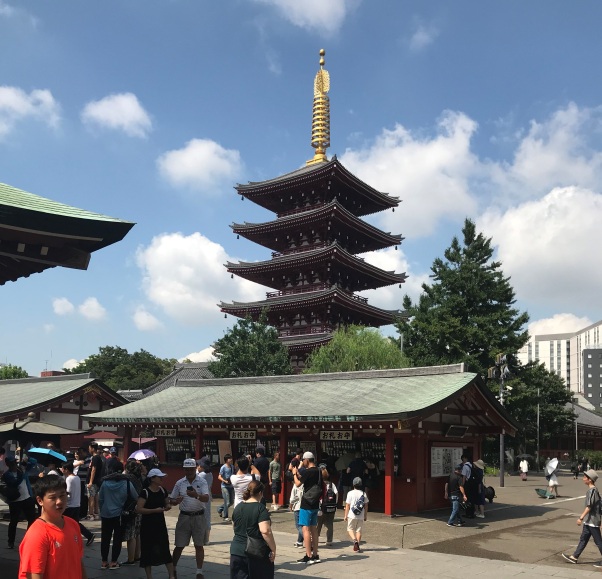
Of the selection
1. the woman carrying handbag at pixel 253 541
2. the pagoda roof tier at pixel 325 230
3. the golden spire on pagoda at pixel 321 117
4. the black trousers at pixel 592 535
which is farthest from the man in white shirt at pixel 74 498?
the golden spire on pagoda at pixel 321 117

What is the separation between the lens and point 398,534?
15070 millimetres

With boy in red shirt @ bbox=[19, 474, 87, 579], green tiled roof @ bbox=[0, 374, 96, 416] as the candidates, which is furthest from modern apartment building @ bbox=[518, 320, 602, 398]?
boy in red shirt @ bbox=[19, 474, 87, 579]

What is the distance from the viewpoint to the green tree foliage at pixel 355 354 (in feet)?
139

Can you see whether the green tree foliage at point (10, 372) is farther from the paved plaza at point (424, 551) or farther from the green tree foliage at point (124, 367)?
the paved plaza at point (424, 551)

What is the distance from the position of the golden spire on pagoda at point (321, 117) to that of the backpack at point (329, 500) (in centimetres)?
4366

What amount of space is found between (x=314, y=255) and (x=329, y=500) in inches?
1331

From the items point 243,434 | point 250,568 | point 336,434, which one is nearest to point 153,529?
Answer: point 250,568

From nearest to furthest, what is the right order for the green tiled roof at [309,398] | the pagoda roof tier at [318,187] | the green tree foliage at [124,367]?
the green tiled roof at [309,398]
the pagoda roof tier at [318,187]
the green tree foliage at [124,367]

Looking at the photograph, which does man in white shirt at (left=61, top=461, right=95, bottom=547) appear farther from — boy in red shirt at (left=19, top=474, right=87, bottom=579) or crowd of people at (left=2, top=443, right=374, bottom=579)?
boy in red shirt at (left=19, top=474, right=87, bottom=579)

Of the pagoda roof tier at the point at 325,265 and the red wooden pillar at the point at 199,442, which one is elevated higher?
the pagoda roof tier at the point at 325,265

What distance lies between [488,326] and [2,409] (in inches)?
1232

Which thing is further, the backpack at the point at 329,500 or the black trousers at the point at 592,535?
the backpack at the point at 329,500

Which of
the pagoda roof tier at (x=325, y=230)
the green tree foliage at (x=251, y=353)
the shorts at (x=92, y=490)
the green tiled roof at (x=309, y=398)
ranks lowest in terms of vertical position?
the shorts at (x=92, y=490)

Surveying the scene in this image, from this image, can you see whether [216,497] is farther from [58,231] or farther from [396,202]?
[396,202]
